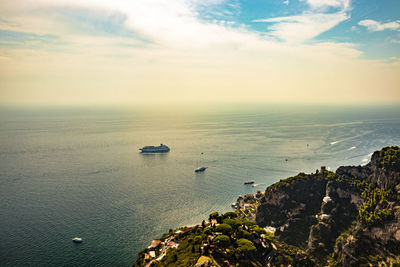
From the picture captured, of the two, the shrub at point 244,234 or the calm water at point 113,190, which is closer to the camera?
the shrub at point 244,234

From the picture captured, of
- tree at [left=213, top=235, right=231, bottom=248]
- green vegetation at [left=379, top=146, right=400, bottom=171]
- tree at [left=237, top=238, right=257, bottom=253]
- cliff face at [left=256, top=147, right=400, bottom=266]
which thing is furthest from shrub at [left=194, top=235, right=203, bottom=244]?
green vegetation at [left=379, top=146, right=400, bottom=171]

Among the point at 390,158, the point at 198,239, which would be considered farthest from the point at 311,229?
the point at 198,239

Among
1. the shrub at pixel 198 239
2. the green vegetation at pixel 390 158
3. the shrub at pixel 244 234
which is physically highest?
the green vegetation at pixel 390 158

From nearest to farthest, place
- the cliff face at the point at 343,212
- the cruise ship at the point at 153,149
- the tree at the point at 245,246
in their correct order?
the tree at the point at 245,246 → the cliff face at the point at 343,212 → the cruise ship at the point at 153,149

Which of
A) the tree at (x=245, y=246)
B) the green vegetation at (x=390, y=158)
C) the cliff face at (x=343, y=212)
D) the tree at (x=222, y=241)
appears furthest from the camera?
the green vegetation at (x=390, y=158)

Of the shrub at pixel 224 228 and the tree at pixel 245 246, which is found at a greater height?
the shrub at pixel 224 228

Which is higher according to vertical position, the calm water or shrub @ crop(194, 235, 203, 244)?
shrub @ crop(194, 235, 203, 244)

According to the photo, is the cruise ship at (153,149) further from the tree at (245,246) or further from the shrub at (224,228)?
the tree at (245,246)

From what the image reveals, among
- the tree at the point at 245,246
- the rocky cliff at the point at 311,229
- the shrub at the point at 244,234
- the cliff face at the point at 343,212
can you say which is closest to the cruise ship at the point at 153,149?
the rocky cliff at the point at 311,229

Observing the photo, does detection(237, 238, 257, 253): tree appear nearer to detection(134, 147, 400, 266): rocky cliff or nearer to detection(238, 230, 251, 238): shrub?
detection(134, 147, 400, 266): rocky cliff
